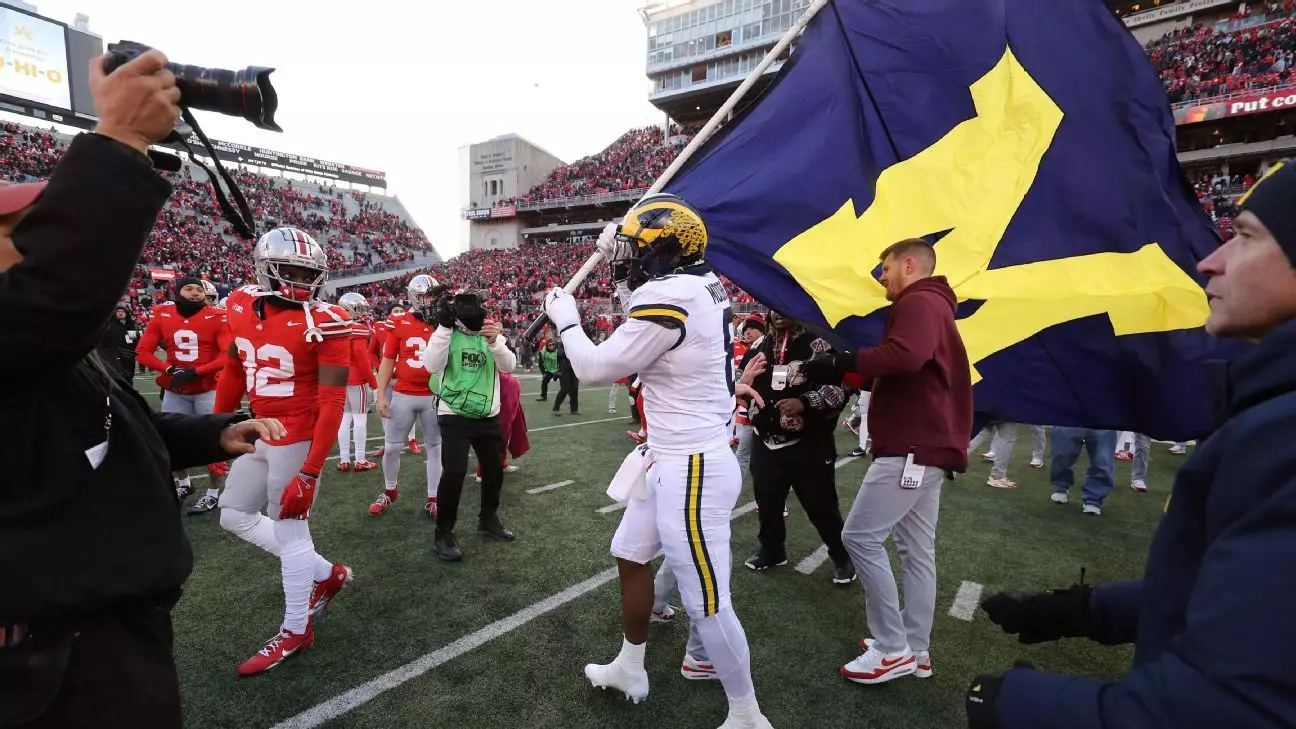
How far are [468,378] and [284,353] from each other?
154cm

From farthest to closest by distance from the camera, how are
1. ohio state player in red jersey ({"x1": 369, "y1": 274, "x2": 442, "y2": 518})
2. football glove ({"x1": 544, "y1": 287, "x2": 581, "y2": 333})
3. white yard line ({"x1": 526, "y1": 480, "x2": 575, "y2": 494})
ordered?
1. white yard line ({"x1": 526, "y1": 480, "x2": 575, "y2": 494})
2. ohio state player in red jersey ({"x1": 369, "y1": 274, "x2": 442, "y2": 518})
3. football glove ({"x1": 544, "y1": 287, "x2": 581, "y2": 333})

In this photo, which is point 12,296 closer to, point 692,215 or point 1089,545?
point 692,215

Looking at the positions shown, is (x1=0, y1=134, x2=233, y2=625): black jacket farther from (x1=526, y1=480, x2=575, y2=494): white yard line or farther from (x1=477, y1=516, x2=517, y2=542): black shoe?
(x1=526, y1=480, x2=575, y2=494): white yard line

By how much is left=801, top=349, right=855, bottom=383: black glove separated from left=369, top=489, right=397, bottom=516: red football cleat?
4735mm

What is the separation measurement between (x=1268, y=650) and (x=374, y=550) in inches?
212

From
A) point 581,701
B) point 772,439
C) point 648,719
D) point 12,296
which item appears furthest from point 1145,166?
point 12,296

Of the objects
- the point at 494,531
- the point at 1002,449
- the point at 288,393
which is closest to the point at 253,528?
the point at 288,393

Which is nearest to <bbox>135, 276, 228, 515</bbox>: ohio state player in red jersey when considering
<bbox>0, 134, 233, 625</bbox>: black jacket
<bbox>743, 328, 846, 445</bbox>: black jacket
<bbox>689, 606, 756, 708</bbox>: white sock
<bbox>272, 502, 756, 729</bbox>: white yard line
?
<bbox>272, 502, 756, 729</bbox>: white yard line

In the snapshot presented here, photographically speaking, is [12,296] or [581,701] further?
[581,701]

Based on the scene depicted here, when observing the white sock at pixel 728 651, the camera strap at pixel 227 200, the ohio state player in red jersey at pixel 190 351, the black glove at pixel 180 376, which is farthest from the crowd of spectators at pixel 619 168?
the camera strap at pixel 227 200

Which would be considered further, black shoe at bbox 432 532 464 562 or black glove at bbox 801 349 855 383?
black shoe at bbox 432 532 464 562

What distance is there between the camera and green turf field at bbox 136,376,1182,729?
115 inches

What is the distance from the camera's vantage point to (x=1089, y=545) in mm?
5531

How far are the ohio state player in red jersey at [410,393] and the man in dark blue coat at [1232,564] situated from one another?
18.8 feet
